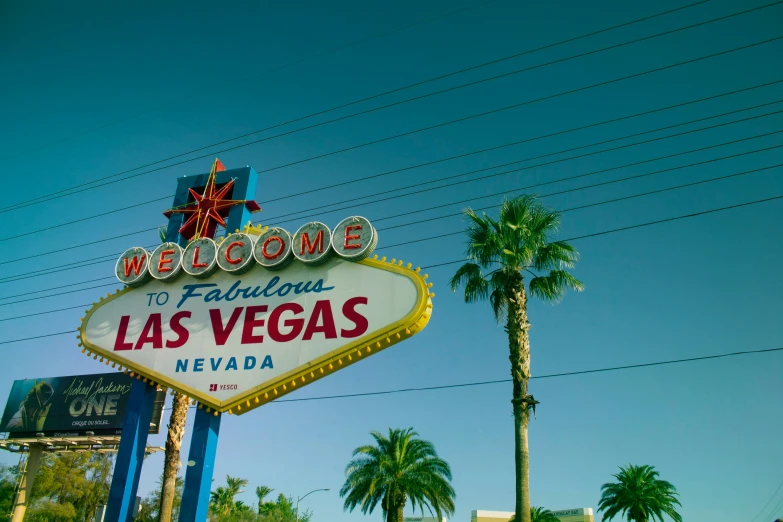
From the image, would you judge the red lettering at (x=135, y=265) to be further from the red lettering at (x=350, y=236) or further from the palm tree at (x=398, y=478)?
the palm tree at (x=398, y=478)

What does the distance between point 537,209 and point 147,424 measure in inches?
570

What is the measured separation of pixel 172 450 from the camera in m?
24.9

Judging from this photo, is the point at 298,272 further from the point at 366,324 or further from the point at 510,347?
the point at 510,347

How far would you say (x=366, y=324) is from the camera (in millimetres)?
17781

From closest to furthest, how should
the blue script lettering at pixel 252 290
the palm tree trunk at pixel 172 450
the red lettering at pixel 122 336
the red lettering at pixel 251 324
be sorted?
the red lettering at pixel 251 324
the blue script lettering at pixel 252 290
the red lettering at pixel 122 336
the palm tree trunk at pixel 172 450

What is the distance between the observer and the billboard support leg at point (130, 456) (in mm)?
18359

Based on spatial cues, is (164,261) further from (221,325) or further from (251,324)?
(251,324)

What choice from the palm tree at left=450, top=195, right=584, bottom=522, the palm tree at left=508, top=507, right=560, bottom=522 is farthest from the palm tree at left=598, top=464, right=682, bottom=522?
the palm tree at left=450, top=195, right=584, bottom=522

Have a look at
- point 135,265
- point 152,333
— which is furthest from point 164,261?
point 152,333

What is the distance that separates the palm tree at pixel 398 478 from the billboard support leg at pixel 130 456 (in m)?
17.1

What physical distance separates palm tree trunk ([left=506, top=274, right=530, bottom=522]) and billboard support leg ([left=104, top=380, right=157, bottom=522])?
1114 centimetres

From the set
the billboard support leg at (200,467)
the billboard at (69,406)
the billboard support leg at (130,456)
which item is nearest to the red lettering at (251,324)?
the billboard support leg at (200,467)

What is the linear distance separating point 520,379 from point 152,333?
452 inches

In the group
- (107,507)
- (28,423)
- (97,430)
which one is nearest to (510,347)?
(107,507)
